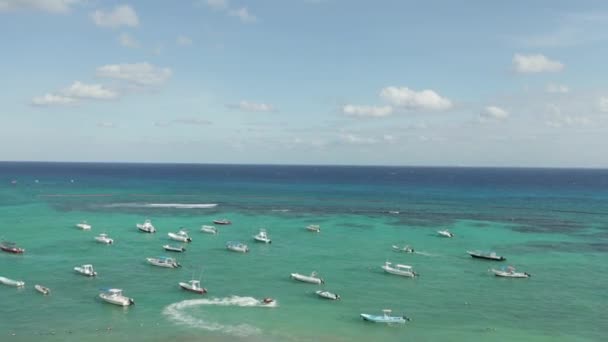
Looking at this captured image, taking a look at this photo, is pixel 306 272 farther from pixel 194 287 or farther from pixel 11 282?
pixel 11 282

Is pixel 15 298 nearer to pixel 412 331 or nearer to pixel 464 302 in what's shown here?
pixel 412 331

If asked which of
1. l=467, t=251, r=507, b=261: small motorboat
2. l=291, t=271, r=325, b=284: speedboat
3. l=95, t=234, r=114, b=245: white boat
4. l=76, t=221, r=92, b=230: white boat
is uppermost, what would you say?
l=467, t=251, r=507, b=261: small motorboat

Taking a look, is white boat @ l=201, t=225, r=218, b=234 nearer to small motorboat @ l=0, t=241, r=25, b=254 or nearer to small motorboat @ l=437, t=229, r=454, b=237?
small motorboat @ l=0, t=241, r=25, b=254

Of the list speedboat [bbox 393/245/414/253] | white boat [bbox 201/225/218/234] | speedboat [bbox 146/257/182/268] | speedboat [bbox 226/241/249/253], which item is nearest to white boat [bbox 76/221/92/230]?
white boat [bbox 201/225/218/234]

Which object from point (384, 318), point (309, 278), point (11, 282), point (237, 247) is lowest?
point (11, 282)

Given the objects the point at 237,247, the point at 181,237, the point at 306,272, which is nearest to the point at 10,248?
the point at 181,237

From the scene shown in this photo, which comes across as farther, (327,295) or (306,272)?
(306,272)
